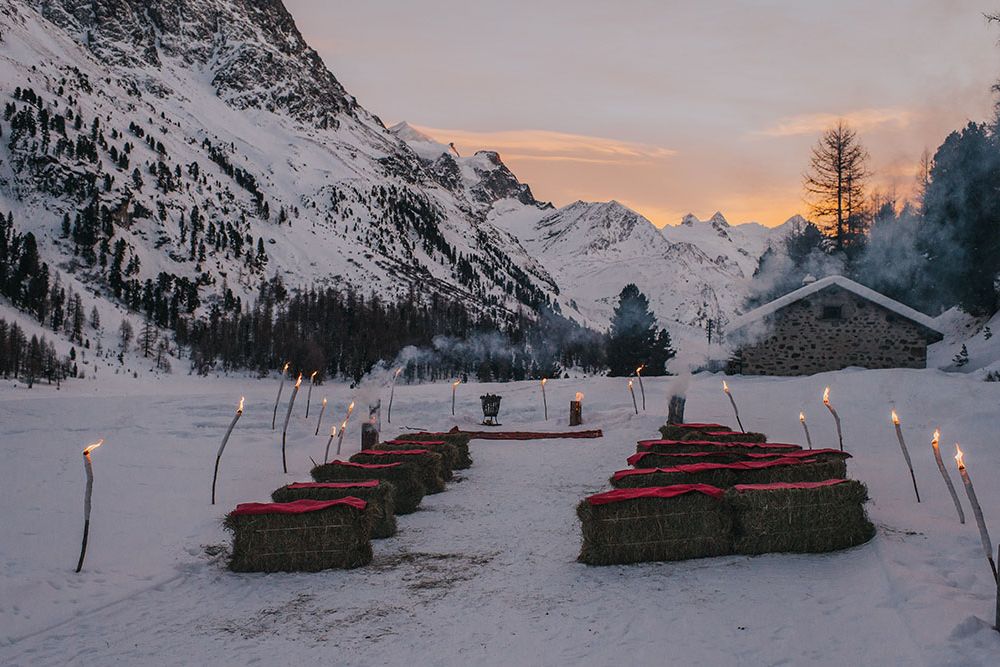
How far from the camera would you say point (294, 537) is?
10.5m

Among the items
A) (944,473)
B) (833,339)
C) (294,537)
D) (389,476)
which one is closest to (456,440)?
(389,476)

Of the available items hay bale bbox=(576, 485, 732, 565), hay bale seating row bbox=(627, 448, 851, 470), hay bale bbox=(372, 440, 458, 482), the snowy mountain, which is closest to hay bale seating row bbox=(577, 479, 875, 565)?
hay bale bbox=(576, 485, 732, 565)

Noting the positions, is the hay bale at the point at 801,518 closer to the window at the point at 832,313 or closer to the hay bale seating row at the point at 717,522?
the hay bale seating row at the point at 717,522

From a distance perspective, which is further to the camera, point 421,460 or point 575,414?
point 575,414

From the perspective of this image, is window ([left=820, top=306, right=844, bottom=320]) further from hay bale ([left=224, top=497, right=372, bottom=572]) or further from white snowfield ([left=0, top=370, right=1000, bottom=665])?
hay bale ([left=224, top=497, right=372, bottom=572])

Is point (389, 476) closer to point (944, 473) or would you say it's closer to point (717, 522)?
point (717, 522)

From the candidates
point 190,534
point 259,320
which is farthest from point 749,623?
point 259,320

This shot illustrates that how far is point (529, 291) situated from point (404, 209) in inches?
1551

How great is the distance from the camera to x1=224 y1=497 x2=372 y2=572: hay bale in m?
10.5

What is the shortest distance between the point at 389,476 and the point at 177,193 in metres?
112

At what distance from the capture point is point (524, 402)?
1303 inches

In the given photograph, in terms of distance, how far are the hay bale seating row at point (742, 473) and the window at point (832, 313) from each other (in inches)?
869

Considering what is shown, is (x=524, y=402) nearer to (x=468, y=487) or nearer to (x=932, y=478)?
(x=468, y=487)

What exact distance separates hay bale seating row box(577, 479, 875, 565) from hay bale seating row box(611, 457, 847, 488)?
256cm
